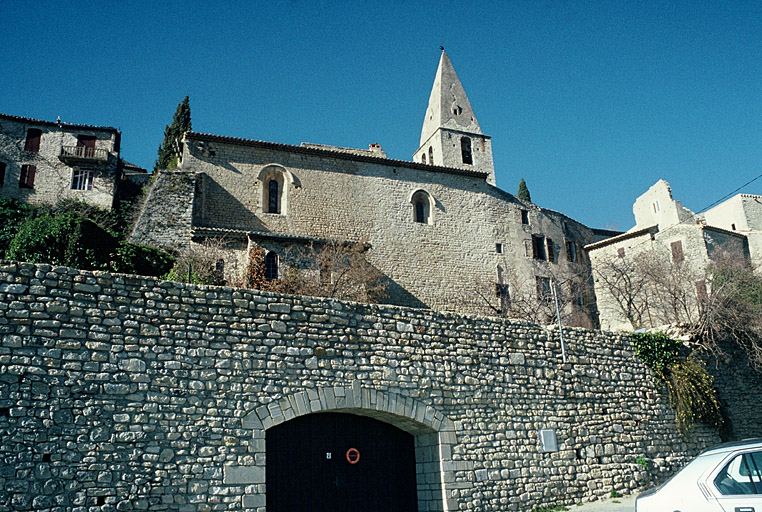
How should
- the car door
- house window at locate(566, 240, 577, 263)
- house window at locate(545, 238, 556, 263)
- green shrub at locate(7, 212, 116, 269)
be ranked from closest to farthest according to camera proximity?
the car door → green shrub at locate(7, 212, 116, 269) → house window at locate(545, 238, 556, 263) → house window at locate(566, 240, 577, 263)

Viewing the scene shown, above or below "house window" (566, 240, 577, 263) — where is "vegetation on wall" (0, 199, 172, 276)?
below

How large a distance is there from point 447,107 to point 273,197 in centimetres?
1897

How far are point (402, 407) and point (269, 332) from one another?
284cm

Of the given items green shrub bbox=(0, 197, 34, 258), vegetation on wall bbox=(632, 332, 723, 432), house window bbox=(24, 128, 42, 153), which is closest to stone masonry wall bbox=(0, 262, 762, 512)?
vegetation on wall bbox=(632, 332, 723, 432)

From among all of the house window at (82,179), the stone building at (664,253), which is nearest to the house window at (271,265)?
the house window at (82,179)

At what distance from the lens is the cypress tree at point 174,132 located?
41594mm

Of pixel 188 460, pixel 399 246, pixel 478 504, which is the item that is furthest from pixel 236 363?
pixel 399 246

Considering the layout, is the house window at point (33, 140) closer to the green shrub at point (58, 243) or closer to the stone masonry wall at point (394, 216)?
the stone masonry wall at point (394, 216)

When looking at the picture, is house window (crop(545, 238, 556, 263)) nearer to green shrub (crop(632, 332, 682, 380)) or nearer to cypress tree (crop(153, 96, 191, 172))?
green shrub (crop(632, 332, 682, 380))

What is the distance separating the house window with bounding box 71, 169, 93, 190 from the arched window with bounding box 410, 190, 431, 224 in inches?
750

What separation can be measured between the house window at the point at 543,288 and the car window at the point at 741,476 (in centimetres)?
2683

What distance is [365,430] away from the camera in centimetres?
1127

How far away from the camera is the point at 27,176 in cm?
3412

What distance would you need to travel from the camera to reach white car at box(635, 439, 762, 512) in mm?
6676
